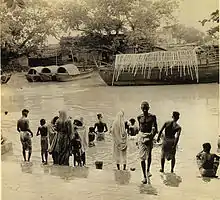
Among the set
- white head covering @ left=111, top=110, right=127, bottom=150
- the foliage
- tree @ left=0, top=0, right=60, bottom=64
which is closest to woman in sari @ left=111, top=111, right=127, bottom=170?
white head covering @ left=111, top=110, right=127, bottom=150

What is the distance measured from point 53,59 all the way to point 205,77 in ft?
2.38

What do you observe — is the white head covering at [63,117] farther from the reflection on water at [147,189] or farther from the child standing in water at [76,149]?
the reflection on water at [147,189]

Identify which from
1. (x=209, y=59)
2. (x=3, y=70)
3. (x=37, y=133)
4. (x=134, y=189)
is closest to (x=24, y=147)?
(x=37, y=133)

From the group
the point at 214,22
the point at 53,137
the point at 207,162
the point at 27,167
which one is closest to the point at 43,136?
the point at 53,137

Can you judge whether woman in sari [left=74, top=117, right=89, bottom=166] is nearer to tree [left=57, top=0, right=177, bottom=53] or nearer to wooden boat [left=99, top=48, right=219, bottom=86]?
wooden boat [left=99, top=48, right=219, bottom=86]

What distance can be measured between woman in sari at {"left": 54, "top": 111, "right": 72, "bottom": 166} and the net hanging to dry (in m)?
0.31

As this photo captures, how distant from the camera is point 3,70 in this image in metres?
2.35

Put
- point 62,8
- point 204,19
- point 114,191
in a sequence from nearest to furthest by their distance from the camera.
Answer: point 204,19
point 114,191
point 62,8

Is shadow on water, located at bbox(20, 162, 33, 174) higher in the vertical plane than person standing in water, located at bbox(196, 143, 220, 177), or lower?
lower

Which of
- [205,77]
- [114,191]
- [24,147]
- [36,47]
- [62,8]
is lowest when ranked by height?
[114,191]

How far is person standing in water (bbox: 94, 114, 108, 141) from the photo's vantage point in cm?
219

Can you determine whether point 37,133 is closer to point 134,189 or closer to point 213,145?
point 134,189

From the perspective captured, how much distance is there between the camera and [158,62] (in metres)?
2.10

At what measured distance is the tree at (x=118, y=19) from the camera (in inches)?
81.7
